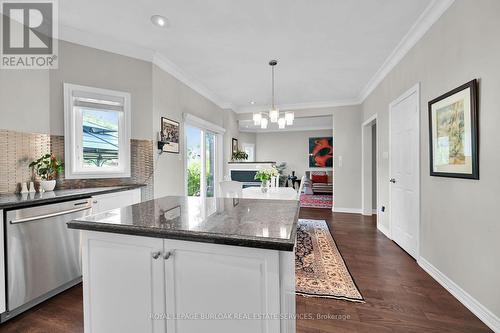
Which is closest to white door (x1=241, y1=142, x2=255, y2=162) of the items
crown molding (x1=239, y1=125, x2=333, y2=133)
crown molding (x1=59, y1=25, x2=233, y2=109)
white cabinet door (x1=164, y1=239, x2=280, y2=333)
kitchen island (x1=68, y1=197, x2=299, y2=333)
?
crown molding (x1=239, y1=125, x2=333, y2=133)

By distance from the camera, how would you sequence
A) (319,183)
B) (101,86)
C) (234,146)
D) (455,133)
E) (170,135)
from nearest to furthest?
(455,133) < (101,86) < (170,135) < (234,146) < (319,183)

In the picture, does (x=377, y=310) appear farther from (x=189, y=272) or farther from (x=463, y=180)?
(x=189, y=272)

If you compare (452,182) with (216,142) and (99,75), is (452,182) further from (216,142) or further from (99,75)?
(216,142)

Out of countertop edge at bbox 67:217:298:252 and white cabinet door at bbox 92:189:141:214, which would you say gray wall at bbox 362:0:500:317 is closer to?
countertop edge at bbox 67:217:298:252

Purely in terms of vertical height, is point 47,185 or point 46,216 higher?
point 47,185

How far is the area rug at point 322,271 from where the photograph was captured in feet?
6.64

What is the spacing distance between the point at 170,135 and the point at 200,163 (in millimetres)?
1293

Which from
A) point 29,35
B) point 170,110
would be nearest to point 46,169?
point 29,35

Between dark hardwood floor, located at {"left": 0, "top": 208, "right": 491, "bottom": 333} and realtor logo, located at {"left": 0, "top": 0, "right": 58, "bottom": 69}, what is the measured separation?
91.6 inches

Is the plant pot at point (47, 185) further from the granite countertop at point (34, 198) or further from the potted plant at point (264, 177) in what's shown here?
the potted plant at point (264, 177)

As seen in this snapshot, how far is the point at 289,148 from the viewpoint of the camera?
10.2m

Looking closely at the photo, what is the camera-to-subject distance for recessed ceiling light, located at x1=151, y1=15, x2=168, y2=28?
232cm

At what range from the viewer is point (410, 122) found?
2.81m

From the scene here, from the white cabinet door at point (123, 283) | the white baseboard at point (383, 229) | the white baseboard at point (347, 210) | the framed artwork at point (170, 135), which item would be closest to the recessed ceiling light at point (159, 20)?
the framed artwork at point (170, 135)
